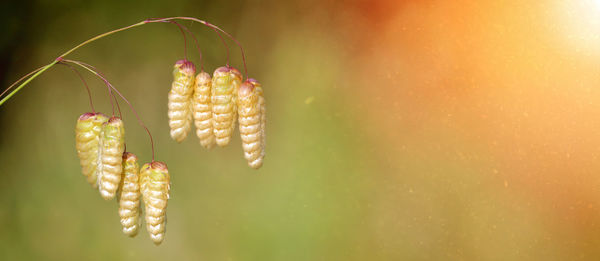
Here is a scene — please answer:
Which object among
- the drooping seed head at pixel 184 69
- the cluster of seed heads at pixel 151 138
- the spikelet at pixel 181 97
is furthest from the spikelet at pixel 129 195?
the drooping seed head at pixel 184 69

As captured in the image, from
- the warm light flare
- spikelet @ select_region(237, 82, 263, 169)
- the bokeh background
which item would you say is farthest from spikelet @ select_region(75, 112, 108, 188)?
the warm light flare

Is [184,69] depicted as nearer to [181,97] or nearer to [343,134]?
[181,97]

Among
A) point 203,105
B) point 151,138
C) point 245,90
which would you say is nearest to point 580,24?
point 245,90

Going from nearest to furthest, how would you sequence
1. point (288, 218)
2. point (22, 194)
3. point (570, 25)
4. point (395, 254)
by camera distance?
1. point (570, 25)
2. point (395, 254)
3. point (288, 218)
4. point (22, 194)

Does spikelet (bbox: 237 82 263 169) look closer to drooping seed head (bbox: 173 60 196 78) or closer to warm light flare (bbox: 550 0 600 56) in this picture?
drooping seed head (bbox: 173 60 196 78)

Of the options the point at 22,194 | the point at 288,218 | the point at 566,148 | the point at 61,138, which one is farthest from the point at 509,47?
the point at 22,194

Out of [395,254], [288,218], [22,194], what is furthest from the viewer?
[22,194]

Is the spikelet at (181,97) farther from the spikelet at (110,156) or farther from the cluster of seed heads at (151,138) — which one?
the spikelet at (110,156)

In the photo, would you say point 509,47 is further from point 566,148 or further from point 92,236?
point 92,236
